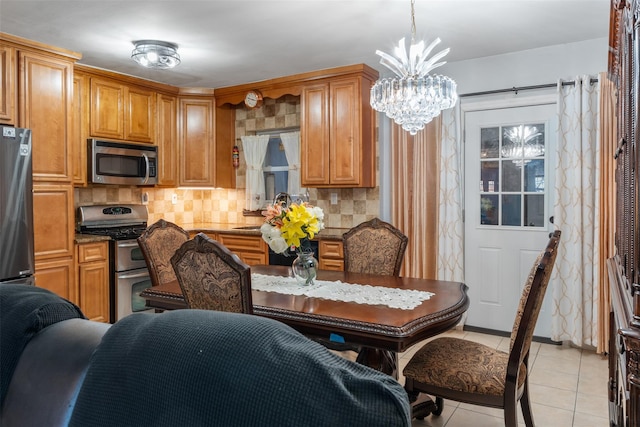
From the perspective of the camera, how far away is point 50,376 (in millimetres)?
880

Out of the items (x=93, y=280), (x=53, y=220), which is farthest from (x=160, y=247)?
(x=93, y=280)

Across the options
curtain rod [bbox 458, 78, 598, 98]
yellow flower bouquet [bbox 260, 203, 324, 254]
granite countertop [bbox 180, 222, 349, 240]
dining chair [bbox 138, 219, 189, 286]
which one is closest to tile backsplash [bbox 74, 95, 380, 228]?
granite countertop [bbox 180, 222, 349, 240]

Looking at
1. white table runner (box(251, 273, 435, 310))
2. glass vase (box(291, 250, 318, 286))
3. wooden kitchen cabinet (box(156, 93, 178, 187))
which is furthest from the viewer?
wooden kitchen cabinet (box(156, 93, 178, 187))

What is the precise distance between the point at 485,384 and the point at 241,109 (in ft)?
14.6

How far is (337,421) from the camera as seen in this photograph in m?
0.59

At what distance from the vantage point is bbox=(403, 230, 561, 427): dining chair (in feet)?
6.10

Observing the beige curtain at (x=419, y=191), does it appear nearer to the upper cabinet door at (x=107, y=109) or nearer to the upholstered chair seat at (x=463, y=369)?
the upholstered chair seat at (x=463, y=369)

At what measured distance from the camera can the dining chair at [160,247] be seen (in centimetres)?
302

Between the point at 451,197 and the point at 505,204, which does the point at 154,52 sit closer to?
the point at 451,197

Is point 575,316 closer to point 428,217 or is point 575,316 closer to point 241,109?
point 428,217

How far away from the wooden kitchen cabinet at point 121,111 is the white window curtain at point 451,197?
120 inches

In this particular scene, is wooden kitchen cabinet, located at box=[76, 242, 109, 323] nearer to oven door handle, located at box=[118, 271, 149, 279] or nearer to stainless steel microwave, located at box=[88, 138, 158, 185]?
oven door handle, located at box=[118, 271, 149, 279]

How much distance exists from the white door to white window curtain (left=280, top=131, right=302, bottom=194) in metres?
1.86

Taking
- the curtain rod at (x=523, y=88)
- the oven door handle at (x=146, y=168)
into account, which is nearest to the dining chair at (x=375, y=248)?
→ the curtain rod at (x=523, y=88)
